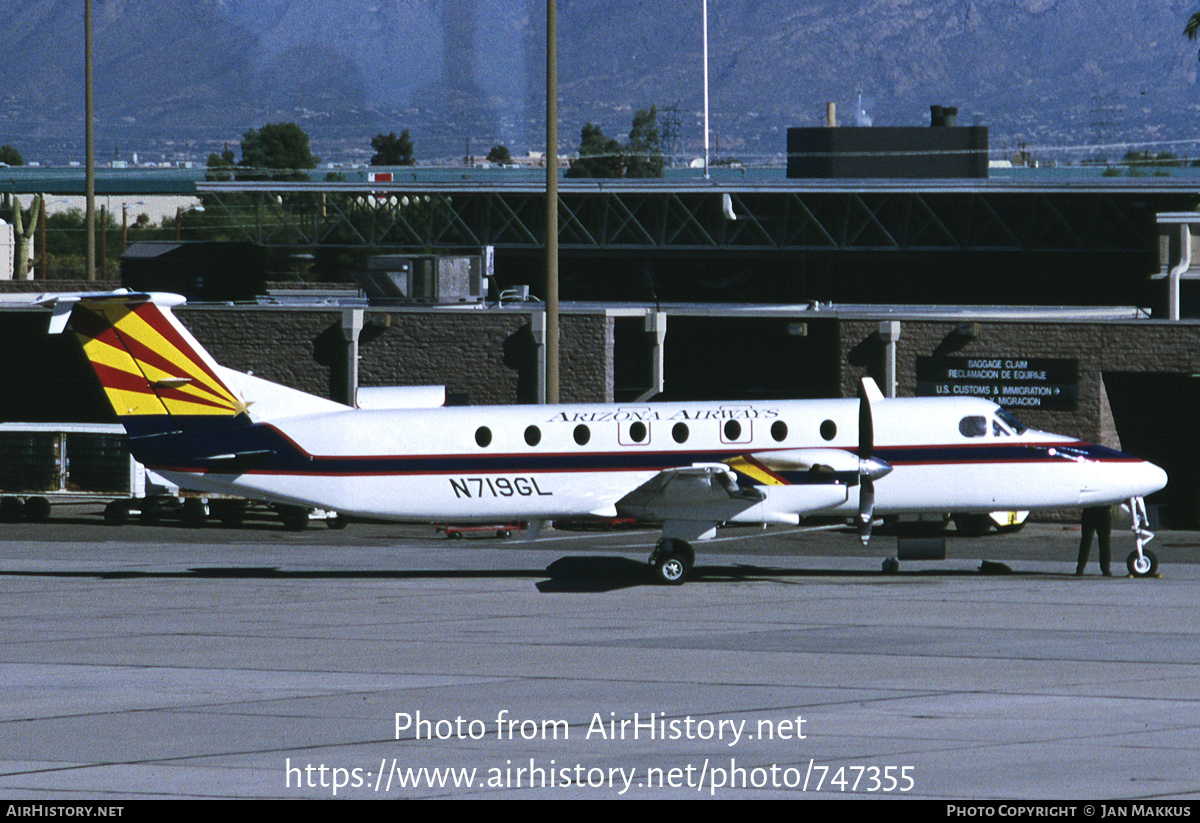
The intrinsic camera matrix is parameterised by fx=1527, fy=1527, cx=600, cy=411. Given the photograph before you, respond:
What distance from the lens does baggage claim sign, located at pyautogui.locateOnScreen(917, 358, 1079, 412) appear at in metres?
40.2

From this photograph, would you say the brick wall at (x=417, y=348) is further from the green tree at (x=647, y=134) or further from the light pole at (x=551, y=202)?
the green tree at (x=647, y=134)

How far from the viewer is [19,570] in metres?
29.8

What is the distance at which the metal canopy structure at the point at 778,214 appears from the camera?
209 feet

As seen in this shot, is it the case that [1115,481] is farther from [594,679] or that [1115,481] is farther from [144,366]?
[144,366]

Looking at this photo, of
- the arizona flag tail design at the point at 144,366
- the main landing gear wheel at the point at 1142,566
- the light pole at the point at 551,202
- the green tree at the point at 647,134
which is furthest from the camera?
the green tree at the point at 647,134

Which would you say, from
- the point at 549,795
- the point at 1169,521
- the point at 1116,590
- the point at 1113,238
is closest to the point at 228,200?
the point at 1113,238

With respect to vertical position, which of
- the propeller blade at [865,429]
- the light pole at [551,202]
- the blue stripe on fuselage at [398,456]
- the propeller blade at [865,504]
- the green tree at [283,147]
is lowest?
the propeller blade at [865,504]

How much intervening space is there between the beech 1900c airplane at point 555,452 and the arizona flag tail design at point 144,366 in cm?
3

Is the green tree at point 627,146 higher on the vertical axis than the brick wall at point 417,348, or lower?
higher

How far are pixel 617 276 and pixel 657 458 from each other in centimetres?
4826

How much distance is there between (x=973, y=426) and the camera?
26750 mm

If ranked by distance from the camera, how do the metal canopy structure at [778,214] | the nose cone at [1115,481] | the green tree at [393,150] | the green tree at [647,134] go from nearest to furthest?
the nose cone at [1115,481], the metal canopy structure at [778,214], the green tree at [647,134], the green tree at [393,150]

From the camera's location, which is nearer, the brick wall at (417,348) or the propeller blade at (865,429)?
the propeller blade at (865,429)

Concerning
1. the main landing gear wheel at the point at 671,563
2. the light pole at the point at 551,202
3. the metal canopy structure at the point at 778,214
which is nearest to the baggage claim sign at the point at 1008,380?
the light pole at the point at 551,202
